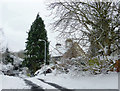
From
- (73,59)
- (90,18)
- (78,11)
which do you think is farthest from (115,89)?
(78,11)

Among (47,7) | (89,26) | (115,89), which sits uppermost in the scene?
(47,7)

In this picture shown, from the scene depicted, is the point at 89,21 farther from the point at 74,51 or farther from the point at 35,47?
the point at 35,47

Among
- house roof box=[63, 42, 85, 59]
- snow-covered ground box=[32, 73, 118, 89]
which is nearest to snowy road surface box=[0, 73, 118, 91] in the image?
snow-covered ground box=[32, 73, 118, 89]

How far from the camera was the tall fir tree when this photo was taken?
2884 centimetres

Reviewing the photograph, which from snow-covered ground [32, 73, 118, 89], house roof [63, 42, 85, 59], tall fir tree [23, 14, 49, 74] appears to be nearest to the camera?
snow-covered ground [32, 73, 118, 89]

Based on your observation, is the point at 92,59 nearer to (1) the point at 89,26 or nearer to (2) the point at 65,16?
(1) the point at 89,26

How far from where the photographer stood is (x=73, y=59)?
337 inches

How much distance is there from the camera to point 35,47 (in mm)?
29625

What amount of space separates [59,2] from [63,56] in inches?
173

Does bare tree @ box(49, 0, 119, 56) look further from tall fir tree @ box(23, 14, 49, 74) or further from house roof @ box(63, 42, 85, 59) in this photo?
tall fir tree @ box(23, 14, 49, 74)

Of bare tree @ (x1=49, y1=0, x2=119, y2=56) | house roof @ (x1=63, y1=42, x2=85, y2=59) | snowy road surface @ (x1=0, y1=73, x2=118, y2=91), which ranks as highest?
bare tree @ (x1=49, y1=0, x2=119, y2=56)

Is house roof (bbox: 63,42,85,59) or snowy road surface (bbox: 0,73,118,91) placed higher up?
house roof (bbox: 63,42,85,59)

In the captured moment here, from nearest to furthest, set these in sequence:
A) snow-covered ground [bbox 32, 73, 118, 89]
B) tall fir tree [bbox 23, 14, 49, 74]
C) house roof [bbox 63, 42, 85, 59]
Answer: snow-covered ground [bbox 32, 73, 118, 89] < house roof [bbox 63, 42, 85, 59] < tall fir tree [bbox 23, 14, 49, 74]

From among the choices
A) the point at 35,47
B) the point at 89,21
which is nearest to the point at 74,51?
the point at 89,21
